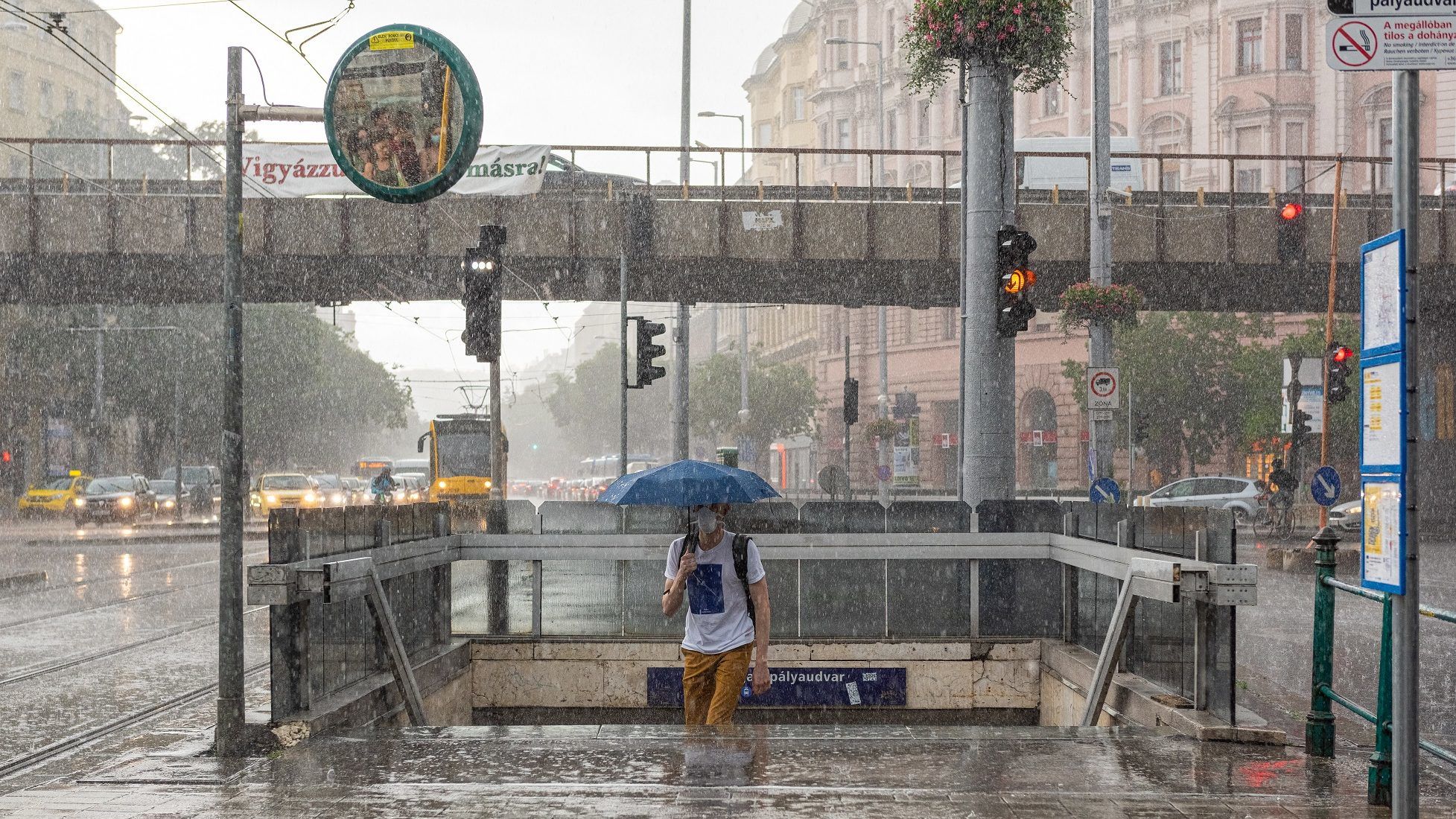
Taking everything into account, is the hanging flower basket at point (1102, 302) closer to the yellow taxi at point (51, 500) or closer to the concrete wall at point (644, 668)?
the concrete wall at point (644, 668)

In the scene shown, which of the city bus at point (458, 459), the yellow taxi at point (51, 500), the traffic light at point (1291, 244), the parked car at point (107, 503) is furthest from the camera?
the yellow taxi at point (51, 500)

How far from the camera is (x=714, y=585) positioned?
848 centimetres

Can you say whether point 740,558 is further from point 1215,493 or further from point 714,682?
point 1215,493

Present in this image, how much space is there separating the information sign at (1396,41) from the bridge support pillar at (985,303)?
25.4 ft

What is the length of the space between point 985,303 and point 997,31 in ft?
7.56

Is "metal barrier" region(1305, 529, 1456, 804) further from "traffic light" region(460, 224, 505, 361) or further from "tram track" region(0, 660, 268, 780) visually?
"traffic light" region(460, 224, 505, 361)

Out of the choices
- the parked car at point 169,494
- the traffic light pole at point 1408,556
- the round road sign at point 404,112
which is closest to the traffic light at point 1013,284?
the round road sign at point 404,112

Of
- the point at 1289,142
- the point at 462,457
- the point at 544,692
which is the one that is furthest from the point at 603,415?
the point at 544,692

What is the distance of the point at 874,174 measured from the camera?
67750mm

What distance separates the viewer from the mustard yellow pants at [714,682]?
336 inches

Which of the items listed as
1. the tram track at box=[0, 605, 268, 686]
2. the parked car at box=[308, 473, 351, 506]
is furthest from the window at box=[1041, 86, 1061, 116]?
the tram track at box=[0, 605, 268, 686]

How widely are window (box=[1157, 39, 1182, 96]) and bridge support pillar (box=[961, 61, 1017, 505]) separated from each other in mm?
51600

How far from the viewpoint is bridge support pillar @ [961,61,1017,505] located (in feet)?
42.0

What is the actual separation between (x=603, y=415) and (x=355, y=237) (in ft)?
264
